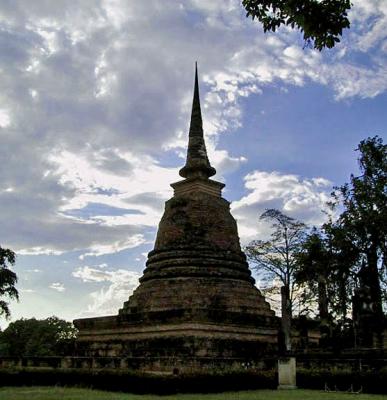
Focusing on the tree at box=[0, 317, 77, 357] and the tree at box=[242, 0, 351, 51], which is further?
the tree at box=[0, 317, 77, 357]

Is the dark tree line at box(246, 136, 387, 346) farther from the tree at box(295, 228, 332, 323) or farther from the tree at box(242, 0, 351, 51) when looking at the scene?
the tree at box(242, 0, 351, 51)

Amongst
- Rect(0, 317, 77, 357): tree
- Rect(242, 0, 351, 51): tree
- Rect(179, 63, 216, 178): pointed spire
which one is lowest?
Rect(0, 317, 77, 357): tree

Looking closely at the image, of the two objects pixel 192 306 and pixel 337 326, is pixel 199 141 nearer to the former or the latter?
pixel 192 306

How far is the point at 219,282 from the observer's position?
22.3 m

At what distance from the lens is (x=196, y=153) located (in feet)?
87.2

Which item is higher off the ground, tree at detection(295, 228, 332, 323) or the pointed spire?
the pointed spire

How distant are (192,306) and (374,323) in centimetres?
937

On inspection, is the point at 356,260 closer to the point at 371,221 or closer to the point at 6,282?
the point at 371,221

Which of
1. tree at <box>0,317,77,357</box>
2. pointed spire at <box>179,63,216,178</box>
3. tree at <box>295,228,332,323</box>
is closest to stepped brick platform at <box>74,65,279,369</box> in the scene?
pointed spire at <box>179,63,216,178</box>

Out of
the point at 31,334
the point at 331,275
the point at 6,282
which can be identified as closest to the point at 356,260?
the point at 331,275

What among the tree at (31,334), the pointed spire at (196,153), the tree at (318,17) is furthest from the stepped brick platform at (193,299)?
the tree at (31,334)

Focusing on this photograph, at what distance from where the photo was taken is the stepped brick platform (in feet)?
62.7

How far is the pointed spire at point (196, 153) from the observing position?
25.9 metres

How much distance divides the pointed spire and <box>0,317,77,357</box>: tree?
27.6m
